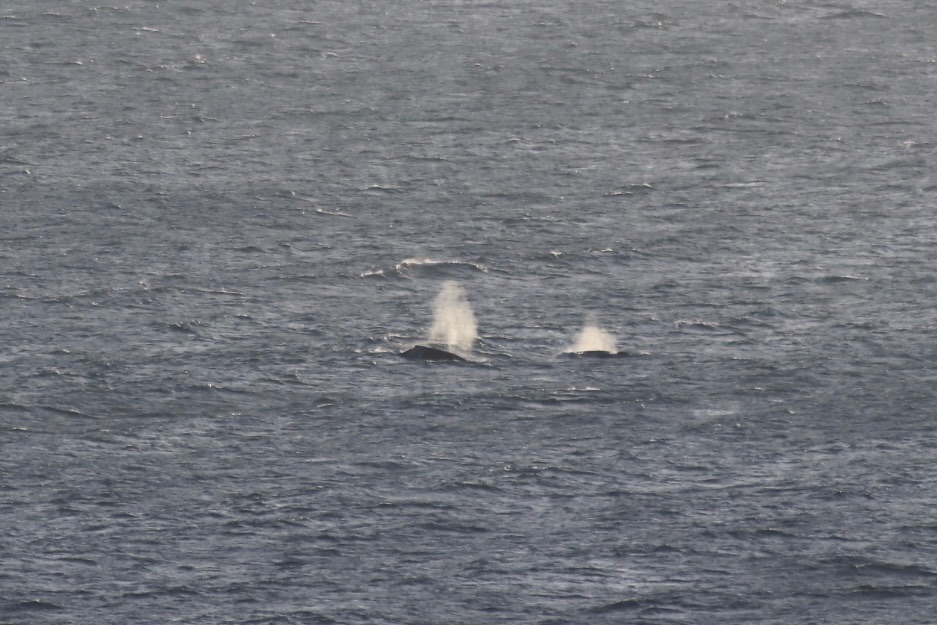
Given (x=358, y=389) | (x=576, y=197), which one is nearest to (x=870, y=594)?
(x=358, y=389)

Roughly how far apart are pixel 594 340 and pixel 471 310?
8584 millimetres

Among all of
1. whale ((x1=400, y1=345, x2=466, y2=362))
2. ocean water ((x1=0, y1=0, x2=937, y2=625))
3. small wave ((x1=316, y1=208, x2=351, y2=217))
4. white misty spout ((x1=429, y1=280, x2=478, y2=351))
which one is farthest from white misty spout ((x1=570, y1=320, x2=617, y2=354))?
small wave ((x1=316, y1=208, x2=351, y2=217))

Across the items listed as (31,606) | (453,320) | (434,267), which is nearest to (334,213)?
(434,267)

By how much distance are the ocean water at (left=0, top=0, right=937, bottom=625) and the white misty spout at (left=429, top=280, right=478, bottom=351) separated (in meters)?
0.77

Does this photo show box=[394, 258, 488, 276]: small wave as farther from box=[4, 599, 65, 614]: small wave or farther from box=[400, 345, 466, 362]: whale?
box=[4, 599, 65, 614]: small wave

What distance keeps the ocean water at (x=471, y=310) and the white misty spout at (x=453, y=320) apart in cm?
77

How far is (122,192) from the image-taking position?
13025cm

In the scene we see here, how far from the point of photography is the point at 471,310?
359 feet

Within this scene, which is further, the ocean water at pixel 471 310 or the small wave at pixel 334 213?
the small wave at pixel 334 213

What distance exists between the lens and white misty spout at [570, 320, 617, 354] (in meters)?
103

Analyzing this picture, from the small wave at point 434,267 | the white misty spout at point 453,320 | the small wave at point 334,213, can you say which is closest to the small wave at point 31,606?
the white misty spout at point 453,320

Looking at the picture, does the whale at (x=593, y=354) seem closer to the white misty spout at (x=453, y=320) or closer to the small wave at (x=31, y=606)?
the white misty spout at (x=453, y=320)

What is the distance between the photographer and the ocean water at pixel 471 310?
79250mm

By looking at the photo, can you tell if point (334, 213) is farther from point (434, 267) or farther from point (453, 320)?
point (453, 320)
